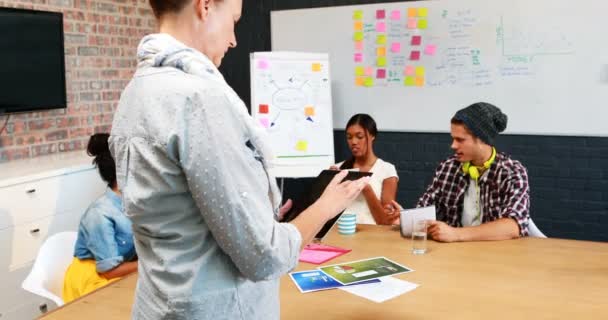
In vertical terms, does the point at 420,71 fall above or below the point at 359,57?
below

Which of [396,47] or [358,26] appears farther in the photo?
[358,26]

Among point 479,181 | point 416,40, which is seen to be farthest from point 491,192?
point 416,40

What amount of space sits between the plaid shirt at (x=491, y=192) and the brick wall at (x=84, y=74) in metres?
2.58

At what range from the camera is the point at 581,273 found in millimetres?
1936

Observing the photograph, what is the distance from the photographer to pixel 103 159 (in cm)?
264

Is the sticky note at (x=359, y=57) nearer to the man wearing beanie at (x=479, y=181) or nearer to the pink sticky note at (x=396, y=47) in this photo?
the pink sticky note at (x=396, y=47)

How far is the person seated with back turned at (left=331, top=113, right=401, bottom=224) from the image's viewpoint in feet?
10.9

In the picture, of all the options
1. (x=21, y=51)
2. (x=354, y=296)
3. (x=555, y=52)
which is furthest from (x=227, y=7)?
(x=555, y=52)

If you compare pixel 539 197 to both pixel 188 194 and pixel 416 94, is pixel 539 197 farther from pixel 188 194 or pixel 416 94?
pixel 188 194

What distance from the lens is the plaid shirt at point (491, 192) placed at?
8.14 feet

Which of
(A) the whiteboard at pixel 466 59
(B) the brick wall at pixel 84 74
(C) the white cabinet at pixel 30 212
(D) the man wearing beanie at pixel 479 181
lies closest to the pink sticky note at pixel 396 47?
(A) the whiteboard at pixel 466 59

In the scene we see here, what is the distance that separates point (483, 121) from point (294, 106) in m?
1.93

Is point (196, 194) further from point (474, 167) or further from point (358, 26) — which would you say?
point (358, 26)

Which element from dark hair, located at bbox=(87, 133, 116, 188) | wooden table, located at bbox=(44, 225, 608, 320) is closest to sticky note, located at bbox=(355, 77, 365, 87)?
dark hair, located at bbox=(87, 133, 116, 188)
